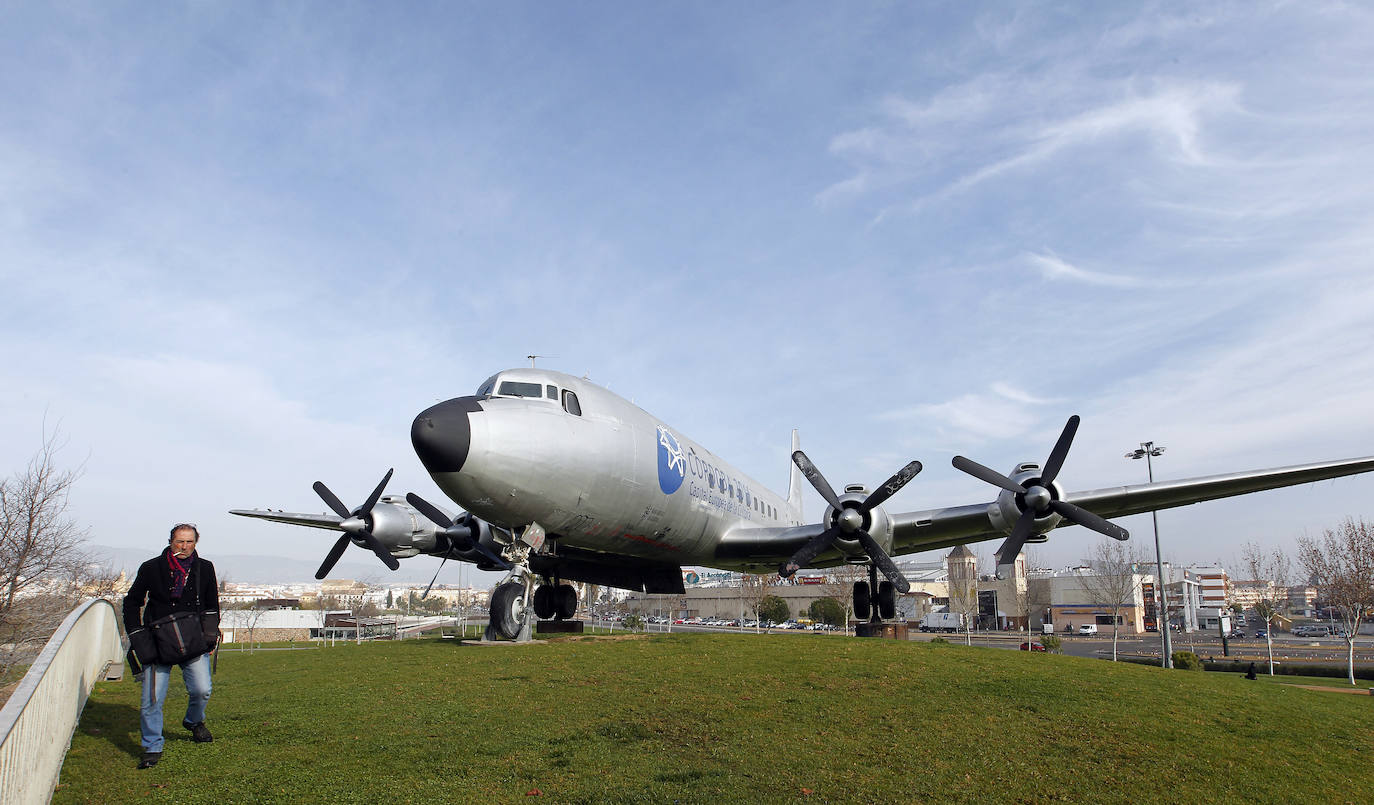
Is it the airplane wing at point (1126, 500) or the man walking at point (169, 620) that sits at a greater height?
the airplane wing at point (1126, 500)

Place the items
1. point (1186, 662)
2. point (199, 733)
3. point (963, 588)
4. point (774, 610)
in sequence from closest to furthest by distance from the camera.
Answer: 1. point (199, 733)
2. point (1186, 662)
3. point (963, 588)
4. point (774, 610)

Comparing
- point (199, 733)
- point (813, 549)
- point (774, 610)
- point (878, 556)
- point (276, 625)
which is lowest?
point (276, 625)

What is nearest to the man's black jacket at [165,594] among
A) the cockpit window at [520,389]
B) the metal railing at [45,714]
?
the metal railing at [45,714]

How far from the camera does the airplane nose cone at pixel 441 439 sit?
12.4m

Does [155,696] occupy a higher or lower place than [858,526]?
lower

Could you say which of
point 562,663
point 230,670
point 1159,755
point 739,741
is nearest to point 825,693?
point 739,741

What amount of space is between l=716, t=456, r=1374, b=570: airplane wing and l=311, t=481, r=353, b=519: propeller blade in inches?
460

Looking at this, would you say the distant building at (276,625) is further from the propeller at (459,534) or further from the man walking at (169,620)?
the man walking at (169,620)

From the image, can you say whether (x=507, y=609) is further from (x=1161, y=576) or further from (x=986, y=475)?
(x=1161, y=576)

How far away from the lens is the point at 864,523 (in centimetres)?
1852

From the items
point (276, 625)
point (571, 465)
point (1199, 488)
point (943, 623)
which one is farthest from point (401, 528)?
point (943, 623)

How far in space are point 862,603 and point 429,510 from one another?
1317 cm

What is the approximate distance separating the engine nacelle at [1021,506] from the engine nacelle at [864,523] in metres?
2.53

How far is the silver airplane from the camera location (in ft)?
44.3
